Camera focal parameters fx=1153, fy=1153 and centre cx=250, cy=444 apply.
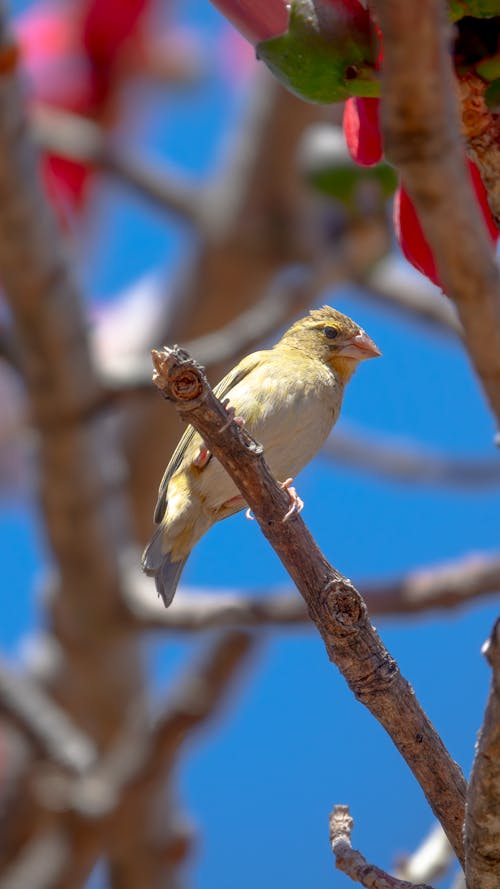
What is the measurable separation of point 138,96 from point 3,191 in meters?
1.29

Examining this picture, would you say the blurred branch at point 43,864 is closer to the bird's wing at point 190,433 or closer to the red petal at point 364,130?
the bird's wing at point 190,433

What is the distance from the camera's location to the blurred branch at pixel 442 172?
370mm

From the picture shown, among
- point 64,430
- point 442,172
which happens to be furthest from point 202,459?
point 64,430

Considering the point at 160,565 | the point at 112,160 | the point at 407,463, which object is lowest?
the point at 160,565

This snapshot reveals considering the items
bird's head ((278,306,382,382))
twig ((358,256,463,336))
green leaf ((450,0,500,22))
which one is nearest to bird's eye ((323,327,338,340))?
bird's head ((278,306,382,382))

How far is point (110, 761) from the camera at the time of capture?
191 centimetres

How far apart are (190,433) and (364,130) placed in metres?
0.48

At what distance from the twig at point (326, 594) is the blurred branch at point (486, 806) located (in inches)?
2.2

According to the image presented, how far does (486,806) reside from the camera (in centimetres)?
54

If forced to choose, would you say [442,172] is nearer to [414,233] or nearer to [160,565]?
[414,233]

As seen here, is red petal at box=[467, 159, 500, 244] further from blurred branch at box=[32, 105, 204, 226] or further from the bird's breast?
blurred branch at box=[32, 105, 204, 226]

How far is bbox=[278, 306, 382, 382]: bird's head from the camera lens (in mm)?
1071

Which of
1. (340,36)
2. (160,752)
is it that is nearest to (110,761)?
(160,752)

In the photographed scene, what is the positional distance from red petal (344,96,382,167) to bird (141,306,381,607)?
0.33 meters
